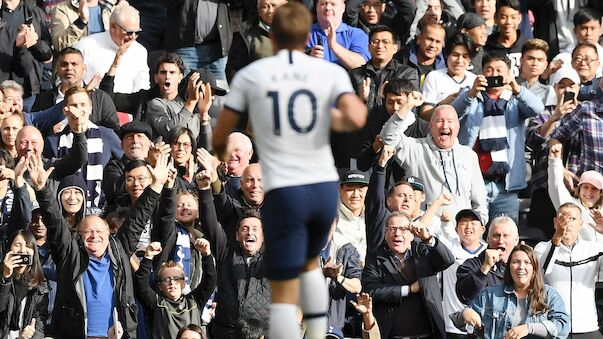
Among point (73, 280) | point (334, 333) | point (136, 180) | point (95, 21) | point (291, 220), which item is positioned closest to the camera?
point (291, 220)

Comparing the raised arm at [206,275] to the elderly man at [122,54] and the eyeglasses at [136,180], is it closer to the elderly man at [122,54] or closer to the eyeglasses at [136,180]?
the eyeglasses at [136,180]

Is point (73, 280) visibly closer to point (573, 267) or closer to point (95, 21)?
point (573, 267)

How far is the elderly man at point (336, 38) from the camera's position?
53.8 feet

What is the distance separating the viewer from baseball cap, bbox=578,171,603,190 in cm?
1527

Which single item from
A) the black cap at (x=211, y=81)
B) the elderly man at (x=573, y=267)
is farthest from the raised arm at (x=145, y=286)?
the elderly man at (x=573, y=267)

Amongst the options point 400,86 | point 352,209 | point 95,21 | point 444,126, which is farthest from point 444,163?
point 95,21

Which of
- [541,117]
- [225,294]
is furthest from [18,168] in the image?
[541,117]

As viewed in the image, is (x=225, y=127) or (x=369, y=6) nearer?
(x=225, y=127)

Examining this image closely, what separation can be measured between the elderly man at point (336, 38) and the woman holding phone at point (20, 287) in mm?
3778

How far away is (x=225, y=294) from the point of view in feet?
44.3

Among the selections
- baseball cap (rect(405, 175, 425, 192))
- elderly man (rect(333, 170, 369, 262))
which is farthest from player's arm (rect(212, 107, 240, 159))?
baseball cap (rect(405, 175, 425, 192))

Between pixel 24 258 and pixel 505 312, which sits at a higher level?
pixel 24 258

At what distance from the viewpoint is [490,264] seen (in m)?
13.6

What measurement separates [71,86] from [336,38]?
9.03ft
